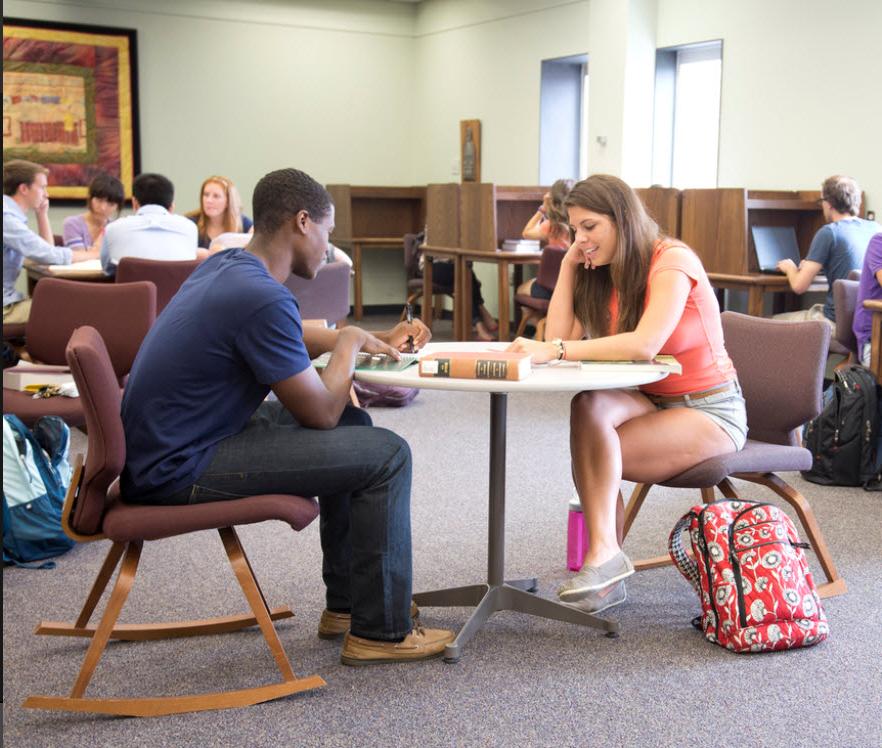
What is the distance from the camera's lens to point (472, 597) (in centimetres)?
265

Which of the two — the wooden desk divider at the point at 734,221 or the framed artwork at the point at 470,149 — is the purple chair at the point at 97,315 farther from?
the framed artwork at the point at 470,149

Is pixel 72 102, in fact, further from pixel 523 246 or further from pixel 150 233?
pixel 150 233

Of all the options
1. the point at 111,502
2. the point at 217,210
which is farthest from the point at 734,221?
the point at 111,502

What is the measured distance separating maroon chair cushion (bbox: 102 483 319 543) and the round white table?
35cm

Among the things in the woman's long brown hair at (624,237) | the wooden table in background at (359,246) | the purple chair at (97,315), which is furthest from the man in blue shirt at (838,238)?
the wooden table in background at (359,246)

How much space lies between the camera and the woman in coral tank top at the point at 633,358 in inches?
102

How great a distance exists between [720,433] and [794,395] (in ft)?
1.02

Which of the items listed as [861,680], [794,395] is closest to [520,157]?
[794,395]

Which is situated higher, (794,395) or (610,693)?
(794,395)

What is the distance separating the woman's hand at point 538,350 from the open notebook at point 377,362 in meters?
0.25

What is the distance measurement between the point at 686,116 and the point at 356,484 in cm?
589

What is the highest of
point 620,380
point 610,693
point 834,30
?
point 834,30

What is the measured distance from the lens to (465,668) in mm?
2371

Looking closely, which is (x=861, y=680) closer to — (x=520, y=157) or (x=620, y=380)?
(x=620, y=380)
